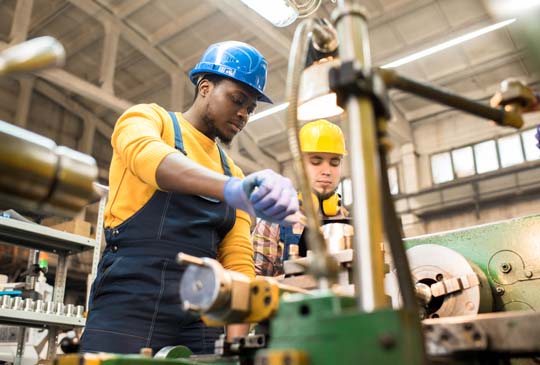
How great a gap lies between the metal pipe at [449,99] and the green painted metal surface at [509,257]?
27.0 inches

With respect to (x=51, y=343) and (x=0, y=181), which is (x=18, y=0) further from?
(x=0, y=181)

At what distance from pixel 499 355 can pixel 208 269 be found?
1.24 feet

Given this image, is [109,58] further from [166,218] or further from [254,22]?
[166,218]

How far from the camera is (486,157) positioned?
618cm

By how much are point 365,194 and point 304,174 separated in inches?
3.0

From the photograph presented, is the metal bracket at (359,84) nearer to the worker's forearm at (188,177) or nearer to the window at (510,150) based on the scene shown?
the worker's forearm at (188,177)

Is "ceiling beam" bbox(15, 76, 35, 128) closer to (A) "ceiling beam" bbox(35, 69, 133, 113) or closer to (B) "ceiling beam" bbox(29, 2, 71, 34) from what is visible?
(B) "ceiling beam" bbox(29, 2, 71, 34)

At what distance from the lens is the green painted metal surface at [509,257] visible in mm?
1334

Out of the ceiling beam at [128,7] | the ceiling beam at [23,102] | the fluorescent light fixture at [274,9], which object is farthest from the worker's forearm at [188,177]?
the ceiling beam at [23,102]

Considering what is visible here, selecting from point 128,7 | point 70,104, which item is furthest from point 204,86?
point 70,104

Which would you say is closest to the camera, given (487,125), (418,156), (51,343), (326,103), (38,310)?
(326,103)

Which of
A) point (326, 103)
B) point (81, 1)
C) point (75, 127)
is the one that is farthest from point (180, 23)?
point (326, 103)

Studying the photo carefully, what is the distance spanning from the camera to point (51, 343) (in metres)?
2.77

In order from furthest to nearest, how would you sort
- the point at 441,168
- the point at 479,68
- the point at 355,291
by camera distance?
the point at 441,168
the point at 479,68
the point at 355,291
